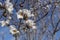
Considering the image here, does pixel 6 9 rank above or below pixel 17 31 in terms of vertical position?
above

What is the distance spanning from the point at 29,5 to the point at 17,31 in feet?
6.84

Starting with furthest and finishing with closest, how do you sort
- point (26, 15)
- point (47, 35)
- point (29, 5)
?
point (47, 35), point (29, 5), point (26, 15)

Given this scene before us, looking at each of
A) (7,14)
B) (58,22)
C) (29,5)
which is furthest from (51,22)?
(7,14)

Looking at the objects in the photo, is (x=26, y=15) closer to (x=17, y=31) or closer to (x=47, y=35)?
(x=17, y=31)

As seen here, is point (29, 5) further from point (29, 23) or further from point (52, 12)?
point (29, 23)

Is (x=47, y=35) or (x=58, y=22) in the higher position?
(x=58, y=22)

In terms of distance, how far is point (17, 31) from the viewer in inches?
79.2

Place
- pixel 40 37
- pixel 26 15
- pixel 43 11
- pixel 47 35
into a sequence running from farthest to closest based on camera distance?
1. pixel 47 35
2. pixel 43 11
3. pixel 40 37
4. pixel 26 15

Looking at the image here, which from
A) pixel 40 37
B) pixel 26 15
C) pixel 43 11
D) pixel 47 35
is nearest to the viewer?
pixel 26 15

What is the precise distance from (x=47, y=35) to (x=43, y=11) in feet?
2.36

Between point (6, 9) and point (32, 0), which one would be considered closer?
point (6, 9)

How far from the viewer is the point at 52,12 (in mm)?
5113

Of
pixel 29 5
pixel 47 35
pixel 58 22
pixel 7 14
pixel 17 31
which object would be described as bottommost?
pixel 47 35

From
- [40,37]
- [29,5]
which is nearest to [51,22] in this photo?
[40,37]
